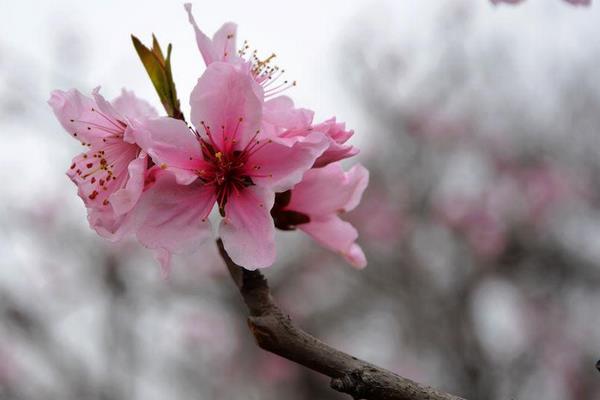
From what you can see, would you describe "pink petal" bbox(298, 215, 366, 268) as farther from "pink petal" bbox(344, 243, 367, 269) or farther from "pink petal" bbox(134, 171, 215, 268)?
"pink petal" bbox(134, 171, 215, 268)

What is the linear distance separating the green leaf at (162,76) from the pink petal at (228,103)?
0.06 metres

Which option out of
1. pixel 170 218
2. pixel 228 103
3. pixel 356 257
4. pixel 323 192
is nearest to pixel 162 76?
pixel 228 103

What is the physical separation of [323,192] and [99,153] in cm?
43

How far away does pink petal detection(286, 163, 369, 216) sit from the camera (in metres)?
1.42

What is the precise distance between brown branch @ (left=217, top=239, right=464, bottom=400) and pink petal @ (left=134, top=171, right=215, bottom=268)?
11 cm

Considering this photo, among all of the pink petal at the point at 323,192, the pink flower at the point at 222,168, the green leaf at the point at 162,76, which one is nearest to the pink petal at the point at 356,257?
the pink petal at the point at 323,192

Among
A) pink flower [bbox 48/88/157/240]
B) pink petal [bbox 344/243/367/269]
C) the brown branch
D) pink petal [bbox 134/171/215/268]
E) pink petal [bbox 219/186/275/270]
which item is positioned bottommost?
pink petal [bbox 344/243/367/269]

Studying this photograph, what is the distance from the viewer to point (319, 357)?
1039mm

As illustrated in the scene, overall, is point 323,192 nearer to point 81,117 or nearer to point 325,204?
point 325,204

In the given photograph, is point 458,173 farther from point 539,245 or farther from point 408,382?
point 408,382

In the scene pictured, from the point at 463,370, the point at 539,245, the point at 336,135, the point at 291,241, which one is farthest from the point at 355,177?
the point at 291,241

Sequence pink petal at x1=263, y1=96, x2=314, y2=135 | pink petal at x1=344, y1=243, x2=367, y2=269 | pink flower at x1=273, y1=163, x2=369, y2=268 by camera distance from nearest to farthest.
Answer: pink petal at x1=263, y1=96, x2=314, y2=135 < pink flower at x1=273, y1=163, x2=369, y2=268 < pink petal at x1=344, y1=243, x2=367, y2=269

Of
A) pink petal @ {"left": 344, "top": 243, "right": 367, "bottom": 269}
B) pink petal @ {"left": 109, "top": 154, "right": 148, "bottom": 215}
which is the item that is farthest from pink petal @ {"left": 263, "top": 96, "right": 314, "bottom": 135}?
Answer: pink petal @ {"left": 344, "top": 243, "right": 367, "bottom": 269}

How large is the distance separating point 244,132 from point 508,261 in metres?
4.65
